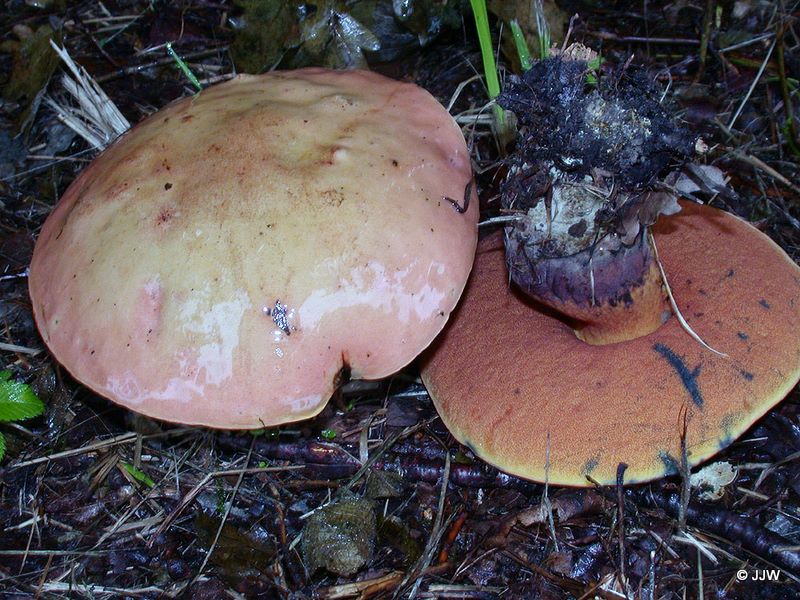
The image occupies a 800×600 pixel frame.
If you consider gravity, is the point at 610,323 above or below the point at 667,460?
above

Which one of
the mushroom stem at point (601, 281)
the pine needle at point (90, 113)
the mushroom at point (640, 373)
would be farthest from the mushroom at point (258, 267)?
the pine needle at point (90, 113)

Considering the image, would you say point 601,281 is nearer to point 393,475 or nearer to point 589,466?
point 589,466

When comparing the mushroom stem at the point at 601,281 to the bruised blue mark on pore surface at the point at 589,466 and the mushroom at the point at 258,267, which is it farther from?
the bruised blue mark on pore surface at the point at 589,466

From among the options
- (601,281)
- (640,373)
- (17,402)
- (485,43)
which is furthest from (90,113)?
(640,373)

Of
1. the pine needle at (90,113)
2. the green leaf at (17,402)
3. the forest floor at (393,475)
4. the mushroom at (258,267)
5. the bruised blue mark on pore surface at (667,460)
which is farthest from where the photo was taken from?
the pine needle at (90,113)

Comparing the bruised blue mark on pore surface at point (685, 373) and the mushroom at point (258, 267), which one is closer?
the mushroom at point (258, 267)

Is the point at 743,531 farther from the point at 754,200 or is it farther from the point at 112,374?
the point at 112,374

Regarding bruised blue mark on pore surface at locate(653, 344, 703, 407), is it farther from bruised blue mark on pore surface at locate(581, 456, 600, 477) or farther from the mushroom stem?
bruised blue mark on pore surface at locate(581, 456, 600, 477)
